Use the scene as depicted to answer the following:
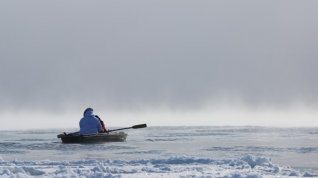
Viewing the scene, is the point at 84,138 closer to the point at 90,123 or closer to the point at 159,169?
the point at 90,123

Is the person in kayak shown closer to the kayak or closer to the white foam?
the kayak

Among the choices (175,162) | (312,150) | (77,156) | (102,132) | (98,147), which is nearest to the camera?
(175,162)

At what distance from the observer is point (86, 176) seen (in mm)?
19719

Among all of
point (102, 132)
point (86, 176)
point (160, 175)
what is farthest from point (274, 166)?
point (102, 132)

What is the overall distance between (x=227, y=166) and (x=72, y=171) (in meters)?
5.92

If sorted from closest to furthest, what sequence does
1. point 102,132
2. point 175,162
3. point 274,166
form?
point 274,166 → point 175,162 → point 102,132

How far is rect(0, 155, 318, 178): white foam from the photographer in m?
20.6

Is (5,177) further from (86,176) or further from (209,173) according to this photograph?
(209,173)

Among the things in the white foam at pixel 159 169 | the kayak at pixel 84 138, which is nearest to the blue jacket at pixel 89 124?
the kayak at pixel 84 138

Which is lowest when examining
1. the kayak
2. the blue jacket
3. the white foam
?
the white foam

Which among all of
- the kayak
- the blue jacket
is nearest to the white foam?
the kayak

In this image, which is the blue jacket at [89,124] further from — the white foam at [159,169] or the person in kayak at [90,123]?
the white foam at [159,169]

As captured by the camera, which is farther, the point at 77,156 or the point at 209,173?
the point at 77,156

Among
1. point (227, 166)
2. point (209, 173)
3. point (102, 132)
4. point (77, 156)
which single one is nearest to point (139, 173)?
point (209, 173)
